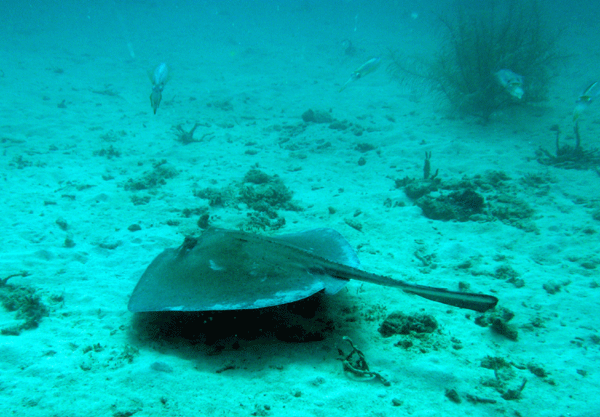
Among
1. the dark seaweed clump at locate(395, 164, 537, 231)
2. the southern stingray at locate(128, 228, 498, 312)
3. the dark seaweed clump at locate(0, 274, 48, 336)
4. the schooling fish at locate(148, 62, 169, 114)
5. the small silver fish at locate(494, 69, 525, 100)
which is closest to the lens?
the southern stingray at locate(128, 228, 498, 312)

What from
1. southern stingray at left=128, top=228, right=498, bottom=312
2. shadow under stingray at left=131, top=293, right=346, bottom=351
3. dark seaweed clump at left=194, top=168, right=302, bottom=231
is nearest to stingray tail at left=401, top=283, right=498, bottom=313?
southern stingray at left=128, top=228, right=498, bottom=312

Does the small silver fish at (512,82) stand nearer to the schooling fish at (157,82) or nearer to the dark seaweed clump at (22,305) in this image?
the schooling fish at (157,82)

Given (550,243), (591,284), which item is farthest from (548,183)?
(591,284)

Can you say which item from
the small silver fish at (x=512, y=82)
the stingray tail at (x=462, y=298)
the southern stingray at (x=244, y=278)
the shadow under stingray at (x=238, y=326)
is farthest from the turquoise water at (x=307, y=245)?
the small silver fish at (x=512, y=82)

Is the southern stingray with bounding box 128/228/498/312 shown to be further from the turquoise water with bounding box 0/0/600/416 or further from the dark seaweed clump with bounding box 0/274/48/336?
the dark seaweed clump with bounding box 0/274/48/336

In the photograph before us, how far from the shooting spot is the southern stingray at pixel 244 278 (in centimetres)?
261

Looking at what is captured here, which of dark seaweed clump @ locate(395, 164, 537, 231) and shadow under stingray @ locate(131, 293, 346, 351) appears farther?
dark seaweed clump @ locate(395, 164, 537, 231)

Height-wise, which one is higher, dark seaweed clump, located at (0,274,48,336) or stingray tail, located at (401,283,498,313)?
stingray tail, located at (401,283,498,313)

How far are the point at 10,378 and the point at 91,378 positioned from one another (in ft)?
1.85

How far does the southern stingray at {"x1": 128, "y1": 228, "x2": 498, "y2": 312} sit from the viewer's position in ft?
8.57

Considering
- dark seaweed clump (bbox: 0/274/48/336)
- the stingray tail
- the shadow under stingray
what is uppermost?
the stingray tail

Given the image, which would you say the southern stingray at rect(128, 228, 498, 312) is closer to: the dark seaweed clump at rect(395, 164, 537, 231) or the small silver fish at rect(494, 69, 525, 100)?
the dark seaweed clump at rect(395, 164, 537, 231)

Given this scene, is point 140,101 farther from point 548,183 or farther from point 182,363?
point 548,183

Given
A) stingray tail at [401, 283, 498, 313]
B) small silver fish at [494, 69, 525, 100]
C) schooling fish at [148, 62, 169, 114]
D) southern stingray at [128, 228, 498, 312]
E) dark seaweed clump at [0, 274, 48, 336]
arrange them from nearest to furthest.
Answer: stingray tail at [401, 283, 498, 313] → southern stingray at [128, 228, 498, 312] → dark seaweed clump at [0, 274, 48, 336] → schooling fish at [148, 62, 169, 114] → small silver fish at [494, 69, 525, 100]
